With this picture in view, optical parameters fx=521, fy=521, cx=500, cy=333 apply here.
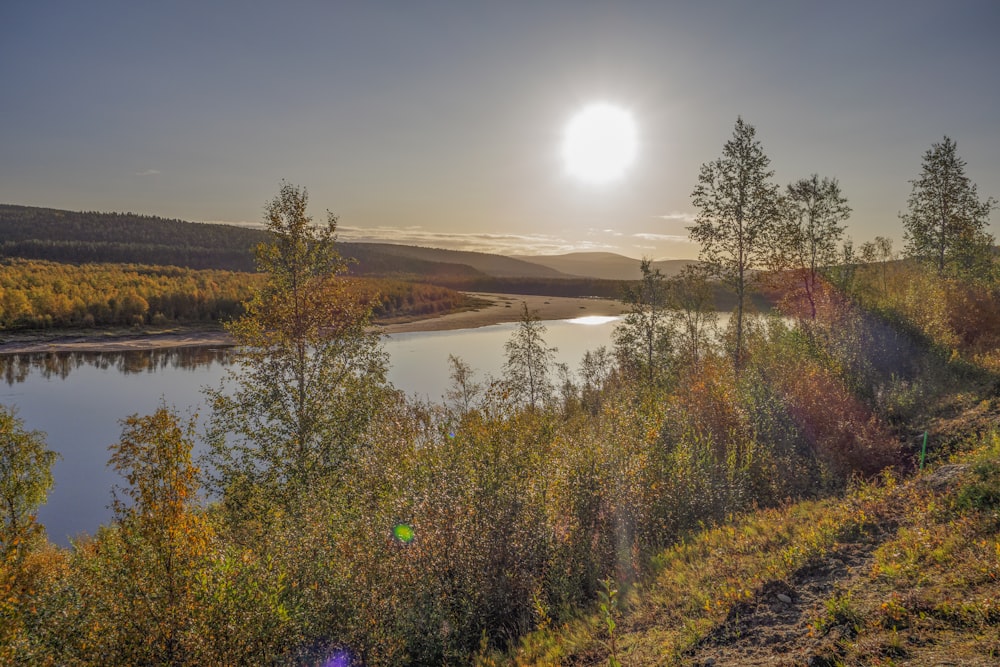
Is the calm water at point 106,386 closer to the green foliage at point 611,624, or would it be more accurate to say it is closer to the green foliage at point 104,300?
the green foliage at point 104,300

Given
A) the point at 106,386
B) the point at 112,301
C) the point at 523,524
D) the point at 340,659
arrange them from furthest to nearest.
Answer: the point at 112,301
the point at 106,386
the point at 523,524
the point at 340,659

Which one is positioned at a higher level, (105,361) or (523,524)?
(523,524)

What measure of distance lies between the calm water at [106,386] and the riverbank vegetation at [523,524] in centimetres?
1184

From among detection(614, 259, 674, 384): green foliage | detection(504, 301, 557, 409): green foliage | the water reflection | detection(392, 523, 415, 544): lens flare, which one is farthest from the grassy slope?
the water reflection

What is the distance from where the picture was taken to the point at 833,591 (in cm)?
795

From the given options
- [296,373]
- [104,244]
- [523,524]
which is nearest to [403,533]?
[523,524]

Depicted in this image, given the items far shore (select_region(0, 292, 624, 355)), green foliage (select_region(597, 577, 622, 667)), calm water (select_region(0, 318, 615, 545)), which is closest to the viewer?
green foliage (select_region(597, 577, 622, 667))

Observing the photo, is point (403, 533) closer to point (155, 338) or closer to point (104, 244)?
point (155, 338)

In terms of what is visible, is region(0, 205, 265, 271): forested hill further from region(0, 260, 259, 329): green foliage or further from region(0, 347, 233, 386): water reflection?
region(0, 347, 233, 386): water reflection

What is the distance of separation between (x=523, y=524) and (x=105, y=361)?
7426 centimetres

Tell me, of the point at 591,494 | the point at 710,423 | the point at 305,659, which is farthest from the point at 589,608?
the point at 710,423

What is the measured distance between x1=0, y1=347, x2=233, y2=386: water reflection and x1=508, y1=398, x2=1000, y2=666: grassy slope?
2536 inches

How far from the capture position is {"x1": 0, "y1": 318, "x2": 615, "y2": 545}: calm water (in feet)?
104

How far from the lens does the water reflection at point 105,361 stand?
197ft
